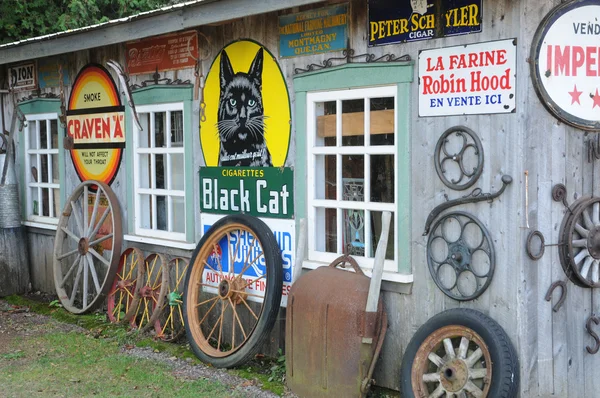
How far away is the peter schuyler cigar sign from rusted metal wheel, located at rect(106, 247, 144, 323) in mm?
4162

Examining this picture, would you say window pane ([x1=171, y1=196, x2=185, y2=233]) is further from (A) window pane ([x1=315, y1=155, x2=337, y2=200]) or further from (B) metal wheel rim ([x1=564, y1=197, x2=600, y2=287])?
(B) metal wheel rim ([x1=564, y1=197, x2=600, y2=287])

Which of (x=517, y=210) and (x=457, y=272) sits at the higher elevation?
(x=517, y=210)

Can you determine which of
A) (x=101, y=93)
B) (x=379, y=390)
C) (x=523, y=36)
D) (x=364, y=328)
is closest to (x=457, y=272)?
(x=364, y=328)

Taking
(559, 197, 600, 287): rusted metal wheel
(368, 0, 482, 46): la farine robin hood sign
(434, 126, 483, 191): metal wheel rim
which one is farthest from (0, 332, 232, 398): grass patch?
(368, 0, 482, 46): la farine robin hood sign

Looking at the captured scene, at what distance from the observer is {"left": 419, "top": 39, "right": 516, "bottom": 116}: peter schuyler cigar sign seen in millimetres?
5328

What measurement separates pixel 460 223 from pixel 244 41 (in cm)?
296

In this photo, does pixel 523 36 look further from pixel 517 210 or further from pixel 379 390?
pixel 379 390

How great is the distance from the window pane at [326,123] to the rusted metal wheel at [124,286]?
9.53 ft

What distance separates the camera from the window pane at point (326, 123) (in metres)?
6.63

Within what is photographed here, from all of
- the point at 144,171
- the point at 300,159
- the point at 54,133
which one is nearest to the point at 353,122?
the point at 300,159

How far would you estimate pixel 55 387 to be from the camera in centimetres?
668

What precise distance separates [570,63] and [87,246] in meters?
6.03

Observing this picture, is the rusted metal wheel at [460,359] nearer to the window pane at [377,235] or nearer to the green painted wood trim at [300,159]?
the window pane at [377,235]

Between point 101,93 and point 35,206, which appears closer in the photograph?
point 101,93
